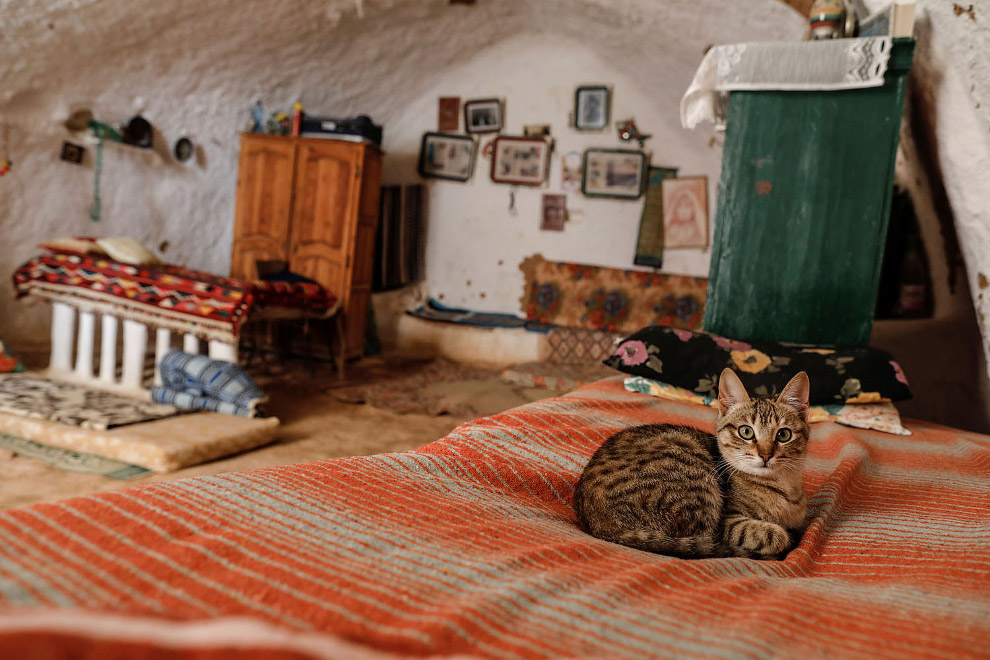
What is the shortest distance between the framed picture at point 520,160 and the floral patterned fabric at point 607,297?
81cm

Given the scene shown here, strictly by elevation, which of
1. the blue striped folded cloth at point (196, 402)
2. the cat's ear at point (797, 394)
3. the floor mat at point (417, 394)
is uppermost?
the cat's ear at point (797, 394)

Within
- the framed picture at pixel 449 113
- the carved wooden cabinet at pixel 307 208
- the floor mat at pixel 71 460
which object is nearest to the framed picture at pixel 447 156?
the framed picture at pixel 449 113

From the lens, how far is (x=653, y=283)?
5863 millimetres

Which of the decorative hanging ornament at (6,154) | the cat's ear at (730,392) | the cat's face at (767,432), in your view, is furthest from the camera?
the decorative hanging ornament at (6,154)

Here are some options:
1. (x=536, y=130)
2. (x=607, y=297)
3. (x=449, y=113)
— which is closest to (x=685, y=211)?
(x=607, y=297)

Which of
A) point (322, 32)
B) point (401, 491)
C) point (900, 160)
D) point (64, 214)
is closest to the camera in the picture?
point (401, 491)

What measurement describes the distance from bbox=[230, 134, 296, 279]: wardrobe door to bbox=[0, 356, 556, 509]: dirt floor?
1.00m

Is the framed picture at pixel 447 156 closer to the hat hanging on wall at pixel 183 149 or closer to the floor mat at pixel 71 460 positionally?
the hat hanging on wall at pixel 183 149

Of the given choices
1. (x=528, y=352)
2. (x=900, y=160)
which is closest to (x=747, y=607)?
(x=900, y=160)

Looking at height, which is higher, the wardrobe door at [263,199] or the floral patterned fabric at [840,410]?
the wardrobe door at [263,199]

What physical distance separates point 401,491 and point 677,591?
515 mm

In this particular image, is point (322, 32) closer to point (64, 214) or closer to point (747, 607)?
point (64, 214)

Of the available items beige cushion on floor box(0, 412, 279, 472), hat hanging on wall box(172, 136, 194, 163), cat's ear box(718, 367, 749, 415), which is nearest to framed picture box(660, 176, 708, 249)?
beige cushion on floor box(0, 412, 279, 472)

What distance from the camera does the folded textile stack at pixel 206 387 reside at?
3.40 meters
